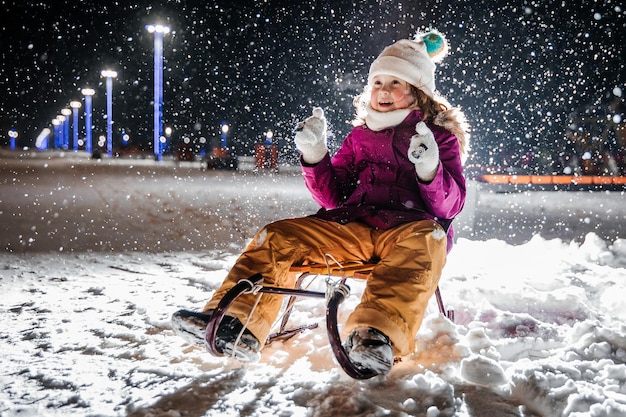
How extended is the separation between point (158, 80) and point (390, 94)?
2163cm

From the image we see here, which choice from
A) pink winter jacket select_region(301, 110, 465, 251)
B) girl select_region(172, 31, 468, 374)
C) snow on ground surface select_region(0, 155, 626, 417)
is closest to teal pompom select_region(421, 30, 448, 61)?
girl select_region(172, 31, 468, 374)

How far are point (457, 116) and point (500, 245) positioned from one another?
8.30 ft

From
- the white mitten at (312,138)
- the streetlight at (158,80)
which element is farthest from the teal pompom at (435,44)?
the streetlight at (158,80)

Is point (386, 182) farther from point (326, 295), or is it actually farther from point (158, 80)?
point (158, 80)

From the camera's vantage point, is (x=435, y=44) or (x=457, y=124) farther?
→ (x=435, y=44)

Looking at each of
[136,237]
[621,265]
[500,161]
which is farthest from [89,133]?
[621,265]

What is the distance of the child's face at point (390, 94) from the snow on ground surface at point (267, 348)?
45.8 inches

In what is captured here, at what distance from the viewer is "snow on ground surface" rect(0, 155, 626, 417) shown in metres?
1.93

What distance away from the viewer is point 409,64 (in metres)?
3.10

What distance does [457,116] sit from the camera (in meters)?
3.02

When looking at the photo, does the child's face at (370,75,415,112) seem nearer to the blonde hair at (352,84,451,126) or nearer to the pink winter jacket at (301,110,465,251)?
the blonde hair at (352,84,451,126)

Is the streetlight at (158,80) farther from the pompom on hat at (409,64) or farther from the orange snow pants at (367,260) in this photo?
the orange snow pants at (367,260)

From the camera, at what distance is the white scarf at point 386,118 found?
293cm

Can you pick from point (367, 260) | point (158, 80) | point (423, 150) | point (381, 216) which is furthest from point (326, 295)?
point (158, 80)
